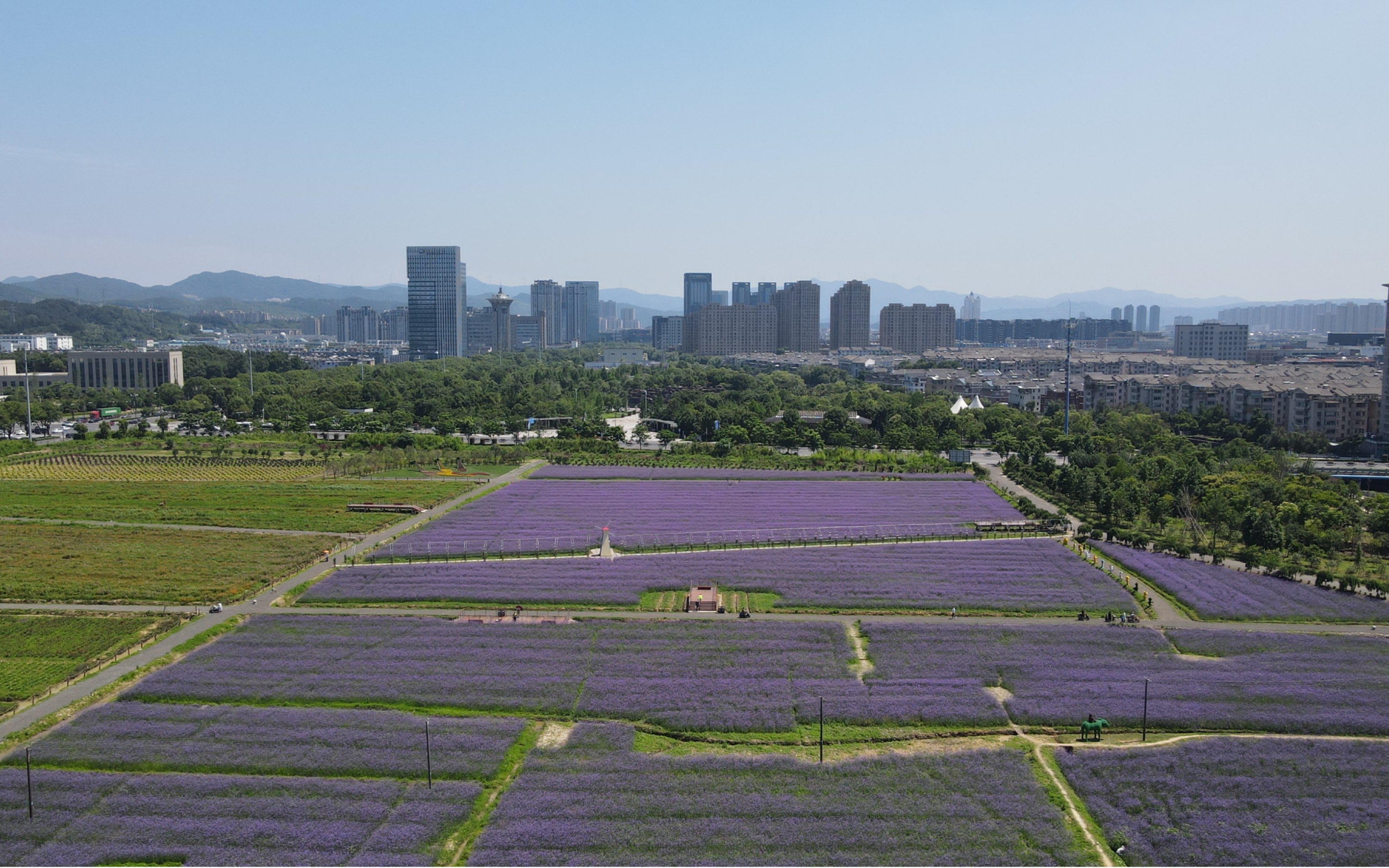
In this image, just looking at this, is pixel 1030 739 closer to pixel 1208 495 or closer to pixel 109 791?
pixel 109 791

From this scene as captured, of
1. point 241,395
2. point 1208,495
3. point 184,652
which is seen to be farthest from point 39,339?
point 1208,495

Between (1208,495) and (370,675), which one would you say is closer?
(370,675)

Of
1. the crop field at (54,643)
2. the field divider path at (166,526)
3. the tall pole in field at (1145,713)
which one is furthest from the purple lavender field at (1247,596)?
the crop field at (54,643)

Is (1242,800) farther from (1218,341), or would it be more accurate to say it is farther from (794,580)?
(1218,341)

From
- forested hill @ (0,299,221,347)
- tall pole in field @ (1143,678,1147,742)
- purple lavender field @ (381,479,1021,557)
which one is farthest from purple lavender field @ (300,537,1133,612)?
forested hill @ (0,299,221,347)

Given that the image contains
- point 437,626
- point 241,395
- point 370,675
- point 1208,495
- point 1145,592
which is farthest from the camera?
point 241,395

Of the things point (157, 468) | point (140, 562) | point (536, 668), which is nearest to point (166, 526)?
point (140, 562)
